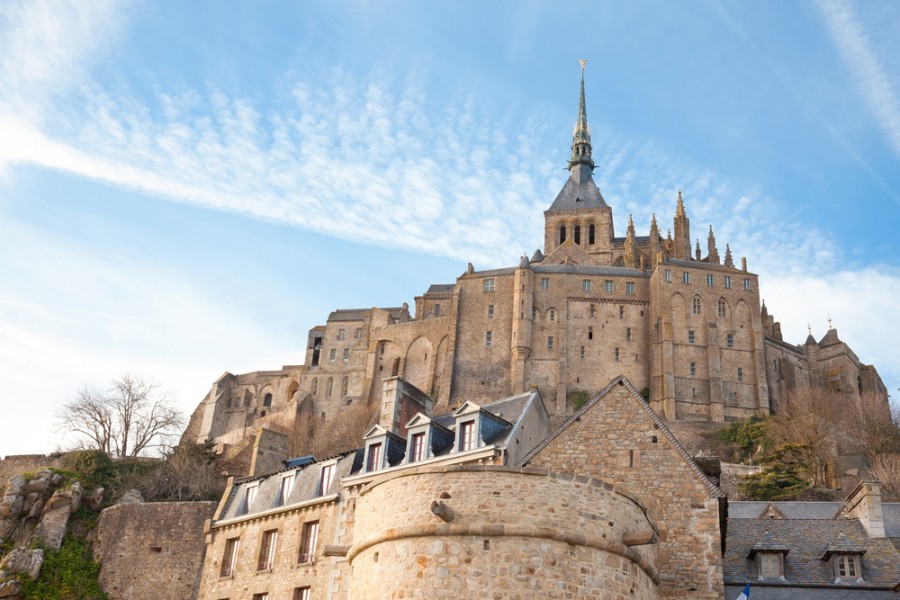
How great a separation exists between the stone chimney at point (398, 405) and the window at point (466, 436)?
366 centimetres

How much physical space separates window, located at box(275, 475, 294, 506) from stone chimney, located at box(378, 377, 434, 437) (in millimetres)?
3002

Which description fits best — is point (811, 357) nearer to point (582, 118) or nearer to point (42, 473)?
point (582, 118)

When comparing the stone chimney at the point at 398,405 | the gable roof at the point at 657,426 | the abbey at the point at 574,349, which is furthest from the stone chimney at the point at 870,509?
the abbey at the point at 574,349

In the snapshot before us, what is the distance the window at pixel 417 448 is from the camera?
992 inches

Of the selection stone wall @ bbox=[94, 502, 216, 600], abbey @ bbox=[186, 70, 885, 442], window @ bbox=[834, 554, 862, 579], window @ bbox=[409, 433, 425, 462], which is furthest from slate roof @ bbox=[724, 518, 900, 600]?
abbey @ bbox=[186, 70, 885, 442]

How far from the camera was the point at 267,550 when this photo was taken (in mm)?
27266

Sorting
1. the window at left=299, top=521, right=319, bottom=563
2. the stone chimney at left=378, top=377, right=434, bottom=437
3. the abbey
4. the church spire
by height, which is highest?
the church spire

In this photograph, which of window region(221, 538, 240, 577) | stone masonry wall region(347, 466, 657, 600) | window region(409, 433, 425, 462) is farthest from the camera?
window region(221, 538, 240, 577)

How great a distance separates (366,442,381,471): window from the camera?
85.7 feet

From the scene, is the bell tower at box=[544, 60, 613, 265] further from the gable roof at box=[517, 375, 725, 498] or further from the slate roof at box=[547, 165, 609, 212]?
the gable roof at box=[517, 375, 725, 498]

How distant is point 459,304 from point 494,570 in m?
71.2

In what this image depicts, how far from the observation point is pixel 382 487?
15492 millimetres

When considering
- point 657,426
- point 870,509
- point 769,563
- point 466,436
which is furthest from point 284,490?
point 870,509

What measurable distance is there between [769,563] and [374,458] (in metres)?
10.2
